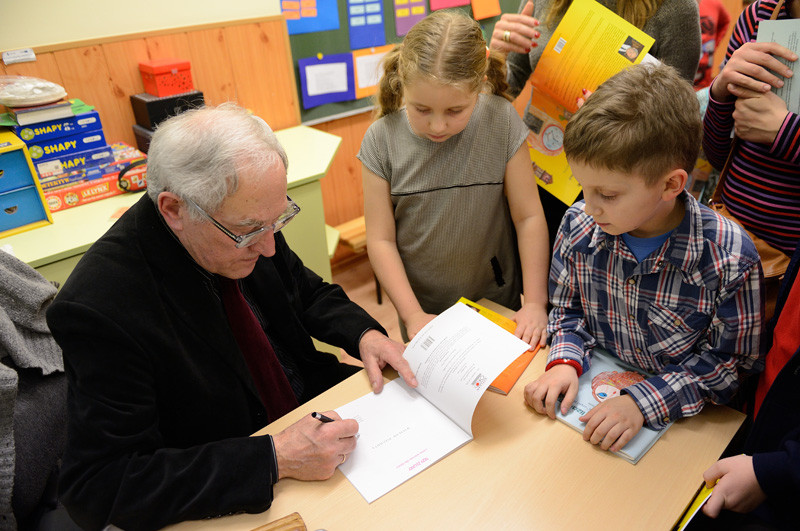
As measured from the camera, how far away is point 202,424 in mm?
1153

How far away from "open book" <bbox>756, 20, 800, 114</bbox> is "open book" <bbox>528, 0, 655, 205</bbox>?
25 cm

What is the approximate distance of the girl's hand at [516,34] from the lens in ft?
5.02

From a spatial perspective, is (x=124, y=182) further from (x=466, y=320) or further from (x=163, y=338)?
(x=466, y=320)

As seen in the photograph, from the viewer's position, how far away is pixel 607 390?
116cm

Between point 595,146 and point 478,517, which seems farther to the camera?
point 595,146

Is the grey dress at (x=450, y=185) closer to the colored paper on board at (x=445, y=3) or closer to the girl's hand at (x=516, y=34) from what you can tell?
the girl's hand at (x=516, y=34)

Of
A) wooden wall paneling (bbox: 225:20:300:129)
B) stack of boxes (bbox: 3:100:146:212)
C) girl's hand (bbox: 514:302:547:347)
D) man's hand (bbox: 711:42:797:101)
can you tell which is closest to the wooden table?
girl's hand (bbox: 514:302:547:347)

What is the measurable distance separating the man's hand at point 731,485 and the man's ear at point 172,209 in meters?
1.04

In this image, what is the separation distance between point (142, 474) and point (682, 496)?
91 cm

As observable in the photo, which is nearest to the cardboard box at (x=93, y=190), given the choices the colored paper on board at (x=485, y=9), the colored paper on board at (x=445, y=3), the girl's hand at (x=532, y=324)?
the girl's hand at (x=532, y=324)

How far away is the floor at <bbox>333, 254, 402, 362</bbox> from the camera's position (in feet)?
9.80

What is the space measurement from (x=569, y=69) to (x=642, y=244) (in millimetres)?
615

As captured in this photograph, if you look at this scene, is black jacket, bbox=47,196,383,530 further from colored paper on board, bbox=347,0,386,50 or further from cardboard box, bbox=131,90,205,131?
colored paper on board, bbox=347,0,386,50

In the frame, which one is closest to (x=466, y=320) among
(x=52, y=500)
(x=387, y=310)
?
(x=52, y=500)
